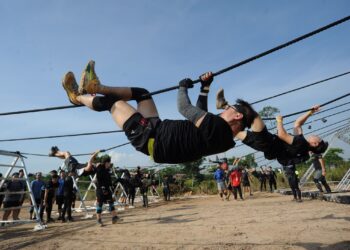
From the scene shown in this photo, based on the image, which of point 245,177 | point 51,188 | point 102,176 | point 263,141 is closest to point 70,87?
point 263,141

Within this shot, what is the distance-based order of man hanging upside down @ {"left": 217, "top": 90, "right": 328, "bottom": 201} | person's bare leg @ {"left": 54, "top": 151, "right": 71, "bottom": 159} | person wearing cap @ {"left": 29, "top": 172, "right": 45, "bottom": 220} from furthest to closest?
1. person wearing cap @ {"left": 29, "top": 172, "right": 45, "bottom": 220}
2. person's bare leg @ {"left": 54, "top": 151, "right": 71, "bottom": 159}
3. man hanging upside down @ {"left": 217, "top": 90, "right": 328, "bottom": 201}

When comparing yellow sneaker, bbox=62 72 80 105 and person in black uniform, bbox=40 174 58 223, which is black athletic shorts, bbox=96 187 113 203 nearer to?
person in black uniform, bbox=40 174 58 223

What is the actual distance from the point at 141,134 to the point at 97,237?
387 cm

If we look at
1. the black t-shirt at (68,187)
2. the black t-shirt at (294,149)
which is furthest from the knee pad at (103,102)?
the black t-shirt at (68,187)

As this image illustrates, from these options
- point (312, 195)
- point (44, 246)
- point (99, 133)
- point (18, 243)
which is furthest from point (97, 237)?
point (312, 195)

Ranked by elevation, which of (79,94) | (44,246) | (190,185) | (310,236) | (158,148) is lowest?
(310,236)

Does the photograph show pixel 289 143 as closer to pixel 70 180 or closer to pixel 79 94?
pixel 79 94

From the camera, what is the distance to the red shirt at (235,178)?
48.3 feet

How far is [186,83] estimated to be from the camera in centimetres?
391

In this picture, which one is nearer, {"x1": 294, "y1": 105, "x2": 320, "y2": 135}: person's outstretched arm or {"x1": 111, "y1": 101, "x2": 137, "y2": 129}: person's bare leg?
{"x1": 111, "y1": 101, "x2": 137, "y2": 129}: person's bare leg

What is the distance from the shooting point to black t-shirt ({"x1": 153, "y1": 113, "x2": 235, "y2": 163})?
3.39m

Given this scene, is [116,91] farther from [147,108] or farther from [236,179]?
[236,179]

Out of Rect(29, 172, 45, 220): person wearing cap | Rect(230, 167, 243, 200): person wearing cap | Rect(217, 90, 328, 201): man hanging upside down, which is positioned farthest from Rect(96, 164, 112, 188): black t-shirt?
Rect(230, 167, 243, 200): person wearing cap

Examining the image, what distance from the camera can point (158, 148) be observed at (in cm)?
354
